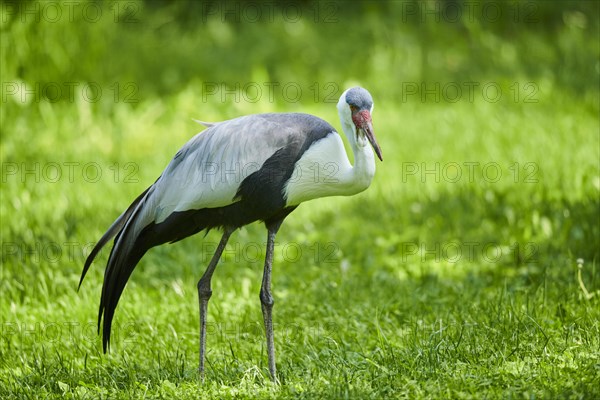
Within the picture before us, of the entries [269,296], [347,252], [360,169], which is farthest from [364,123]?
[347,252]

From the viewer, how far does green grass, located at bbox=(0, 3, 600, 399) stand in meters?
3.82

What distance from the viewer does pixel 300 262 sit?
566cm

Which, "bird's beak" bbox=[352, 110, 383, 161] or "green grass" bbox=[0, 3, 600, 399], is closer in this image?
"green grass" bbox=[0, 3, 600, 399]

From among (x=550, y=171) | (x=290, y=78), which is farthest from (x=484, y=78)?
(x=550, y=171)

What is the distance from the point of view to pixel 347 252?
5836 mm

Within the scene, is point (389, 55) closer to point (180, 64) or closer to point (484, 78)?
point (484, 78)

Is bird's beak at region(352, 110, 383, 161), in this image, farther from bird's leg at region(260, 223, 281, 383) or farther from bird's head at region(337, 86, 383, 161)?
bird's leg at region(260, 223, 281, 383)

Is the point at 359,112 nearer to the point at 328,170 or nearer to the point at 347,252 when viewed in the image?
the point at 328,170

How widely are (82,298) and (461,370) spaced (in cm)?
236

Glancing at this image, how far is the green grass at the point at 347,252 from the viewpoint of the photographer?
3.82 meters

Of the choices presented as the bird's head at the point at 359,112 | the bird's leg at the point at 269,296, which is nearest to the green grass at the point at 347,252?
the bird's leg at the point at 269,296

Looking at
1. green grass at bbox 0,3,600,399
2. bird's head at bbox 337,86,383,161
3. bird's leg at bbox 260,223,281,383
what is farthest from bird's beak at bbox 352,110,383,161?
green grass at bbox 0,3,600,399

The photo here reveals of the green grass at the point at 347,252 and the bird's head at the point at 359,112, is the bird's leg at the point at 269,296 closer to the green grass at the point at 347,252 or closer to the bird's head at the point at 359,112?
the green grass at the point at 347,252

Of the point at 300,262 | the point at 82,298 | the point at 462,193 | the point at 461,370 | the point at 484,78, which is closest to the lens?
the point at 461,370
